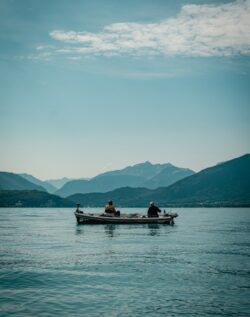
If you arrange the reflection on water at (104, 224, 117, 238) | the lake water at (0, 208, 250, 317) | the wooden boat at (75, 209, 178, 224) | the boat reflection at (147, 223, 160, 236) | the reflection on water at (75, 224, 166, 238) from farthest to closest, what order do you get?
the wooden boat at (75, 209, 178, 224) → the reflection on water at (75, 224, 166, 238) → the boat reflection at (147, 223, 160, 236) → the reflection on water at (104, 224, 117, 238) → the lake water at (0, 208, 250, 317)

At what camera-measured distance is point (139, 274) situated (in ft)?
69.3

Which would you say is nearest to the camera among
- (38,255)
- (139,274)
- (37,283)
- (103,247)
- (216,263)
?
(37,283)

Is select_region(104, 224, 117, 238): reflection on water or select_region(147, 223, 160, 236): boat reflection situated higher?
select_region(104, 224, 117, 238): reflection on water

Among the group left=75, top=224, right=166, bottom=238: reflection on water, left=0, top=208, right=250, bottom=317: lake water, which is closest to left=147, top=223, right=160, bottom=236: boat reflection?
left=75, top=224, right=166, bottom=238: reflection on water

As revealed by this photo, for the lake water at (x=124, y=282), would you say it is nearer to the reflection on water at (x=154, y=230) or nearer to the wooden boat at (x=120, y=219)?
the reflection on water at (x=154, y=230)

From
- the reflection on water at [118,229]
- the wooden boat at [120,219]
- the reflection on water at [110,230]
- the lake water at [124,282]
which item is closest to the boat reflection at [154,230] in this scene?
the reflection on water at [118,229]

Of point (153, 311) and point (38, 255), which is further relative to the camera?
point (38, 255)

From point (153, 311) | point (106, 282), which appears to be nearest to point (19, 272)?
point (106, 282)

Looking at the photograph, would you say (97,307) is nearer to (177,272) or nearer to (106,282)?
(106,282)

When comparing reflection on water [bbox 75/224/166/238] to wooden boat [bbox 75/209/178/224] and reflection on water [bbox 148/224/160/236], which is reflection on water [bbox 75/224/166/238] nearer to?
reflection on water [bbox 148/224/160/236]

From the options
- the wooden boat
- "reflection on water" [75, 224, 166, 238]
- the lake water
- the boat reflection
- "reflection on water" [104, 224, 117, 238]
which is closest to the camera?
the lake water

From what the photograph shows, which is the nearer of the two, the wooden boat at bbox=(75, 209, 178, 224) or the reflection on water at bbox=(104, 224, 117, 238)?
the reflection on water at bbox=(104, 224, 117, 238)

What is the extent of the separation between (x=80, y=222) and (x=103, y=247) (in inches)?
1349

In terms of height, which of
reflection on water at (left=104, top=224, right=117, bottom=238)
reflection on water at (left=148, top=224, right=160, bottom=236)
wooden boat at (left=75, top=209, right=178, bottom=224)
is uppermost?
wooden boat at (left=75, top=209, right=178, bottom=224)
